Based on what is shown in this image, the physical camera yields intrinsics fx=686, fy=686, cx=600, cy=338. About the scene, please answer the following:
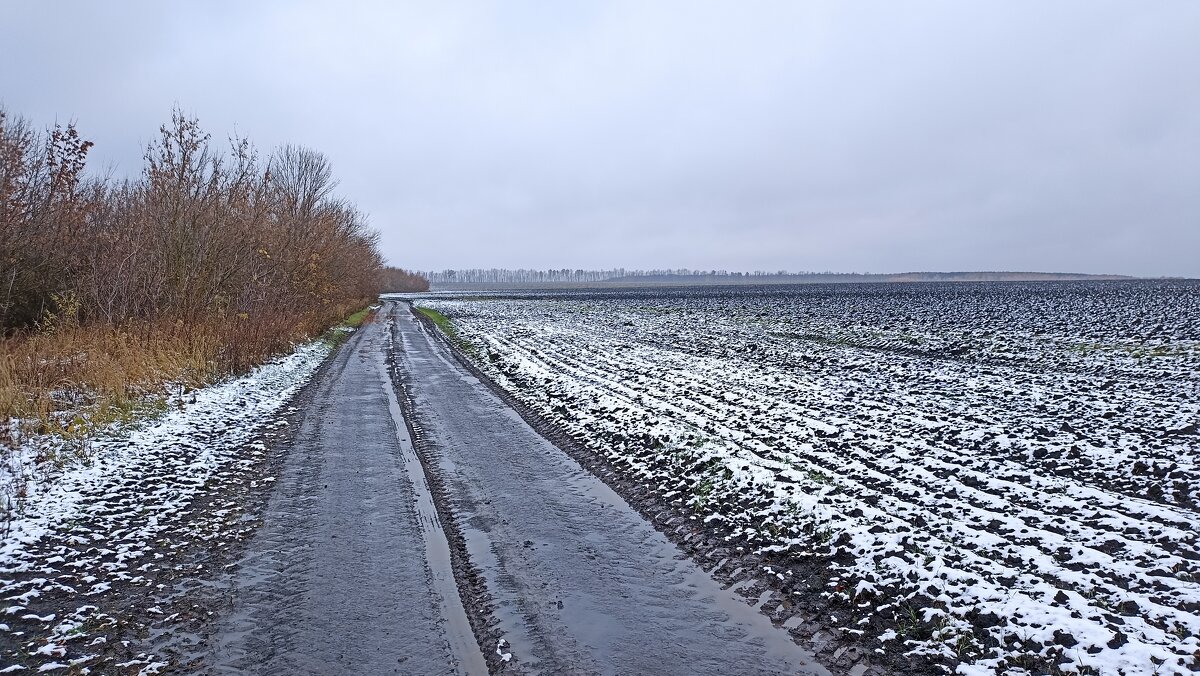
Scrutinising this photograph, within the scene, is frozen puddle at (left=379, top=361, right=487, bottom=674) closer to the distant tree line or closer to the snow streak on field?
the snow streak on field

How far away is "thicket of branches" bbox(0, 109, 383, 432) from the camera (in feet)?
43.4

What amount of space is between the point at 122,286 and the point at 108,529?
1314 cm

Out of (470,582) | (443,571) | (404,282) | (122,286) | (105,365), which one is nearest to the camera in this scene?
(470,582)

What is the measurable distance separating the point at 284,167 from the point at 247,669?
137 ft

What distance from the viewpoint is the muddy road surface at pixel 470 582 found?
15.1ft

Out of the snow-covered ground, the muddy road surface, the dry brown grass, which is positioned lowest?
the muddy road surface

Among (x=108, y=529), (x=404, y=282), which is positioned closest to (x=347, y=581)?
(x=108, y=529)

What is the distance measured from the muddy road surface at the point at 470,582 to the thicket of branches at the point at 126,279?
245 inches

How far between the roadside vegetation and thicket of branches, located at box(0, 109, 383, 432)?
0.12ft

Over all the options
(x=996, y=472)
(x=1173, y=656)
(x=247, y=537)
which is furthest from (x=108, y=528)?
(x=996, y=472)

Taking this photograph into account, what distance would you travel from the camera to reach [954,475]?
338 inches

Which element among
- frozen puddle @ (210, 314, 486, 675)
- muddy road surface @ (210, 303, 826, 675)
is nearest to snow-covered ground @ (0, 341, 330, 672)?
frozen puddle @ (210, 314, 486, 675)

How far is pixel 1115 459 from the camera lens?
8.95m

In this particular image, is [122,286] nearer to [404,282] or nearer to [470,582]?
[470,582]
